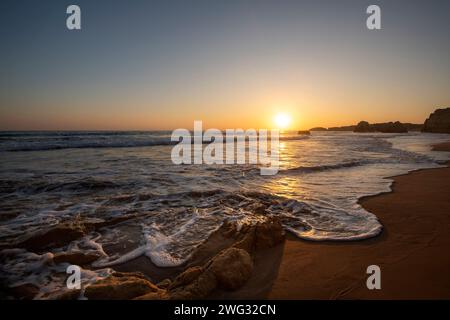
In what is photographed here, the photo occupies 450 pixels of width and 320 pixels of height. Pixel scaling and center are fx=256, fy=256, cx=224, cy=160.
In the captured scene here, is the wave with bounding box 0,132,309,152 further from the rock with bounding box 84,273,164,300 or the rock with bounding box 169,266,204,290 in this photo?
the rock with bounding box 169,266,204,290

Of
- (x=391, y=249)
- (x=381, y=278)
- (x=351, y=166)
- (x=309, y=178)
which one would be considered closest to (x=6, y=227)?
(x=381, y=278)

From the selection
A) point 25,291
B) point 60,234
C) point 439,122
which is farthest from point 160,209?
point 439,122

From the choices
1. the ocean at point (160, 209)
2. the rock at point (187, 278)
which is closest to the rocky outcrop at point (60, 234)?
the ocean at point (160, 209)

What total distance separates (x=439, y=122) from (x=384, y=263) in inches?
3409

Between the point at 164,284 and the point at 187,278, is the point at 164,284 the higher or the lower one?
the lower one

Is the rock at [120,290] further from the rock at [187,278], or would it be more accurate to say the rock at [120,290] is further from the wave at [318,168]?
the wave at [318,168]

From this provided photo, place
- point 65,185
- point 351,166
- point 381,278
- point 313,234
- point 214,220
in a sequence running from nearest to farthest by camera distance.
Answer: point 381,278
point 313,234
point 214,220
point 65,185
point 351,166

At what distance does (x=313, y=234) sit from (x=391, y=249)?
42.5 inches

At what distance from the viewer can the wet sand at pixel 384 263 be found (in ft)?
8.79

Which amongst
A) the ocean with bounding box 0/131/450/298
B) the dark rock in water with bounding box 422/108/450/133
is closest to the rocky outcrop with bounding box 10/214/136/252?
the ocean with bounding box 0/131/450/298

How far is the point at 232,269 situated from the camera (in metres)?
2.79

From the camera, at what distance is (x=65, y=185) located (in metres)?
7.55

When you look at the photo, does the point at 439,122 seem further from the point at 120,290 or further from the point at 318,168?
the point at 120,290
